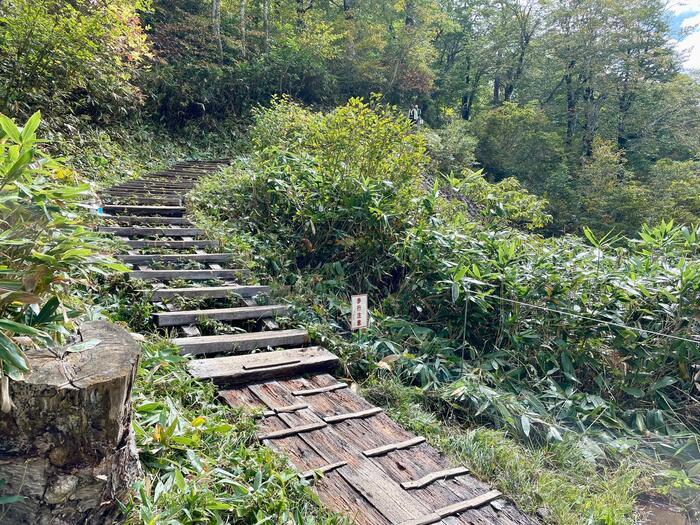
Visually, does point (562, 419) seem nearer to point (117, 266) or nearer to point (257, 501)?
point (257, 501)

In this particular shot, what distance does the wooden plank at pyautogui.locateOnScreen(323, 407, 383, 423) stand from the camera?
96.7 inches

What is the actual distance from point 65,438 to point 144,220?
3718 millimetres

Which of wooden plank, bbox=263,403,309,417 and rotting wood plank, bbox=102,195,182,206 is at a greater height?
rotting wood plank, bbox=102,195,182,206

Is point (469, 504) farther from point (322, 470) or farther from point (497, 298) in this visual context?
point (497, 298)

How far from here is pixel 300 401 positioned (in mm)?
2604

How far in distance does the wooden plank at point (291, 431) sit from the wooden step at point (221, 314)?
1193mm

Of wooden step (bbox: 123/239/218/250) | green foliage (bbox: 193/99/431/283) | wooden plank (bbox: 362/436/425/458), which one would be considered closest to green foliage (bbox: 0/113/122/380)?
wooden plank (bbox: 362/436/425/458)

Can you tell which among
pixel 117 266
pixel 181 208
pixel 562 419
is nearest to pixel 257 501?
pixel 117 266

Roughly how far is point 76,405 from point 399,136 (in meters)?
4.65

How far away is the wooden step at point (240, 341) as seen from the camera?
9.29ft

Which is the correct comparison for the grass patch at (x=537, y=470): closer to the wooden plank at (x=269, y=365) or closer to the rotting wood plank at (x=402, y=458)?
the rotting wood plank at (x=402, y=458)

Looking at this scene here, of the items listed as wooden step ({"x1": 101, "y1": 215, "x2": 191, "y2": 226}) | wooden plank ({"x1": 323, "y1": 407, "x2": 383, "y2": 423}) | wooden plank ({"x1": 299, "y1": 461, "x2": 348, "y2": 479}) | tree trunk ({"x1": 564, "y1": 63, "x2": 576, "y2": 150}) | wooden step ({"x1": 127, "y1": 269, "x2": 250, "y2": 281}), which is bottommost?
wooden plank ({"x1": 299, "y1": 461, "x2": 348, "y2": 479})

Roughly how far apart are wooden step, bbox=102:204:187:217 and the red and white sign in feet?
9.17

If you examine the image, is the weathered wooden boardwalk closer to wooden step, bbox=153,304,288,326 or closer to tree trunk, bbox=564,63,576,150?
wooden step, bbox=153,304,288,326
